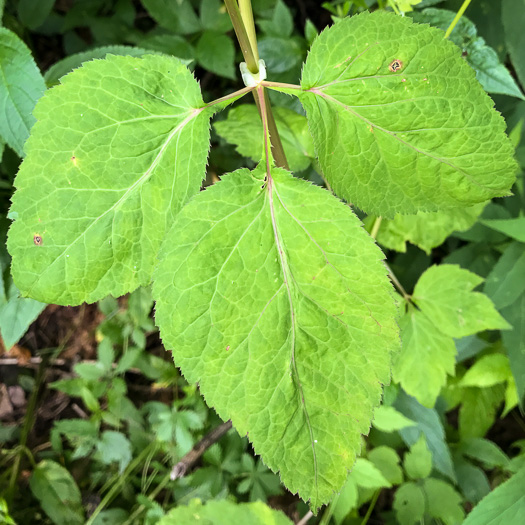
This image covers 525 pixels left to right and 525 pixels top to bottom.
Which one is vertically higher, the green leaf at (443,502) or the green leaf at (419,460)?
the green leaf at (419,460)

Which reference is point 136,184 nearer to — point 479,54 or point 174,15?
Result: point 479,54

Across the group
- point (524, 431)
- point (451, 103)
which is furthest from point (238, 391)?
point (524, 431)

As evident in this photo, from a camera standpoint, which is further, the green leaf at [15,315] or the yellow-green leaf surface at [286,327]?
the green leaf at [15,315]

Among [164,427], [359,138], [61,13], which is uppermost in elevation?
[61,13]

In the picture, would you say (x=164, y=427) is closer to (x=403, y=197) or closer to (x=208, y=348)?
(x=208, y=348)

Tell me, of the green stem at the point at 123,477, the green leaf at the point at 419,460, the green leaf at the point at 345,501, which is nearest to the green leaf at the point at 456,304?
the green leaf at the point at 419,460

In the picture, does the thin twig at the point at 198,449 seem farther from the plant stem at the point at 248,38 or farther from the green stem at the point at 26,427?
the plant stem at the point at 248,38

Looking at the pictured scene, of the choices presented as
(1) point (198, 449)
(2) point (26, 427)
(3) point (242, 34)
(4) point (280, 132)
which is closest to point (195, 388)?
(1) point (198, 449)
